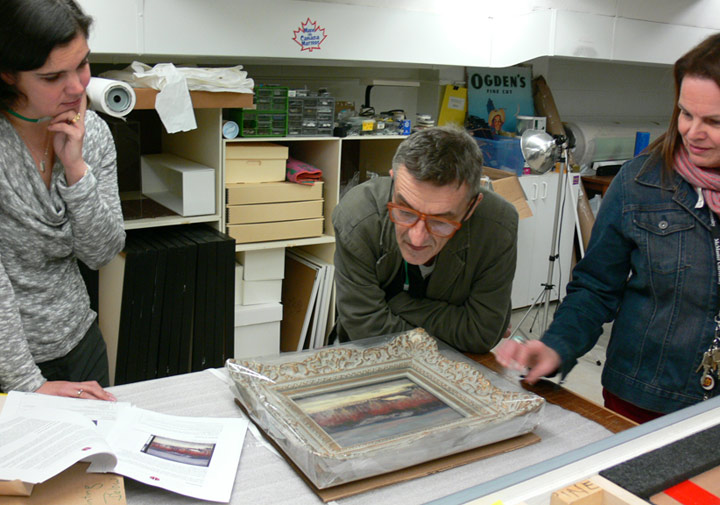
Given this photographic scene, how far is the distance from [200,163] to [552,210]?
225cm

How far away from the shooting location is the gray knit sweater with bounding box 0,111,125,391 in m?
1.28

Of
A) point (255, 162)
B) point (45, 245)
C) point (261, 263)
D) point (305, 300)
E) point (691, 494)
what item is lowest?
point (305, 300)

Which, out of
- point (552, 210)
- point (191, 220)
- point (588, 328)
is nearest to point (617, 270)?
point (588, 328)

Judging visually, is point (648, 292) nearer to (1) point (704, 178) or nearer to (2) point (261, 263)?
(1) point (704, 178)

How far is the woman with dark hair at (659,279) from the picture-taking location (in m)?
1.27

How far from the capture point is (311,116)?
2898 mm

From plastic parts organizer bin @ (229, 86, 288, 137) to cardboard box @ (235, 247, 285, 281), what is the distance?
1.72 feet

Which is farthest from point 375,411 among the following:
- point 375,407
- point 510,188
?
point 510,188

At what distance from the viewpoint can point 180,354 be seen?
8.56 ft

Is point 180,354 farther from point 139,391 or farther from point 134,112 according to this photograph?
point 139,391

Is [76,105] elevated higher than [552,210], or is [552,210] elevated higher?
[76,105]

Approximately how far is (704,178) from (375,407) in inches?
30.7

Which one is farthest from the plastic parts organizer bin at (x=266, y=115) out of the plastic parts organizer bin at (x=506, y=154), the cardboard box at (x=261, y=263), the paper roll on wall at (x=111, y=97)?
the plastic parts organizer bin at (x=506, y=154)

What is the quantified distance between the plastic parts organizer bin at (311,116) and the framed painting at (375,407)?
1691 millimetres
